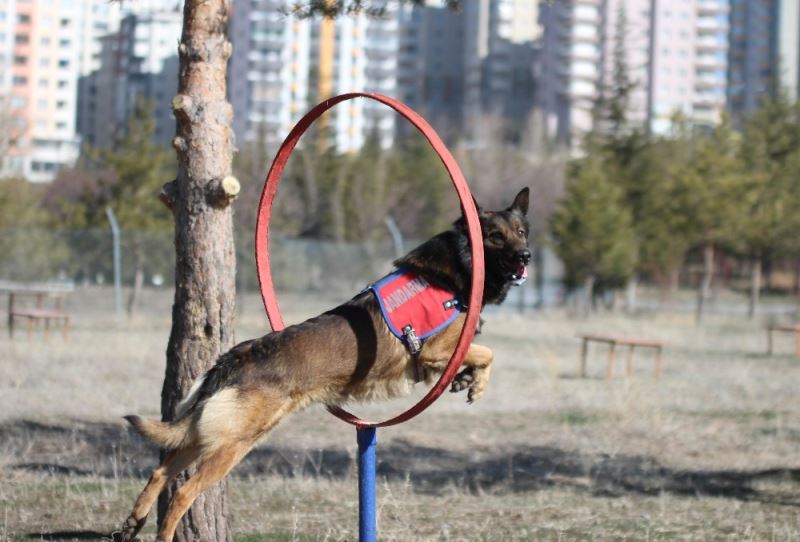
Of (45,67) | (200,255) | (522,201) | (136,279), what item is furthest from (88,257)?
(45,67)

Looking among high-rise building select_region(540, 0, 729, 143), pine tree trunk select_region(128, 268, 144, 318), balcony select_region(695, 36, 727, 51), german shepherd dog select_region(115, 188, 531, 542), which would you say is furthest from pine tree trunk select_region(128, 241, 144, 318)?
balcony select_region(695, 36, 727, 51)

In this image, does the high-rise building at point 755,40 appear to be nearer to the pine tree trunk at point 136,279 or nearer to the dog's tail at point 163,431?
the pine tree trunk at point 136,279

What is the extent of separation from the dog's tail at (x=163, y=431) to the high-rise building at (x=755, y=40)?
5199 inches

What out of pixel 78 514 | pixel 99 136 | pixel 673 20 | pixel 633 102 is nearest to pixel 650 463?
pixel 78 514

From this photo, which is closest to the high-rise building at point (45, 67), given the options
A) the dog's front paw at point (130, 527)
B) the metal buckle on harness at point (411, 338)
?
the dog's front paw at point (130, 527)

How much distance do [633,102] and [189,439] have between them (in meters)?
45.7

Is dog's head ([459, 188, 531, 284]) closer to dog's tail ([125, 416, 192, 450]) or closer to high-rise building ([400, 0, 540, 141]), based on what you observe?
dog's tail ([125, 416, 192, 450])

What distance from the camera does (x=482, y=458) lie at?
11.9m

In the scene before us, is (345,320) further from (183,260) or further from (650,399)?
(650,399)

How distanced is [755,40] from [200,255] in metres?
135

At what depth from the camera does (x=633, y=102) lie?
49.2m

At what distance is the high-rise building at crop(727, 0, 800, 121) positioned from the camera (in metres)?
130

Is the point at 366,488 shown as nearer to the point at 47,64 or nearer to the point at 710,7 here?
the point at 47,64

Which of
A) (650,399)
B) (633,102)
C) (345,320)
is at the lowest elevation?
(650,399)
